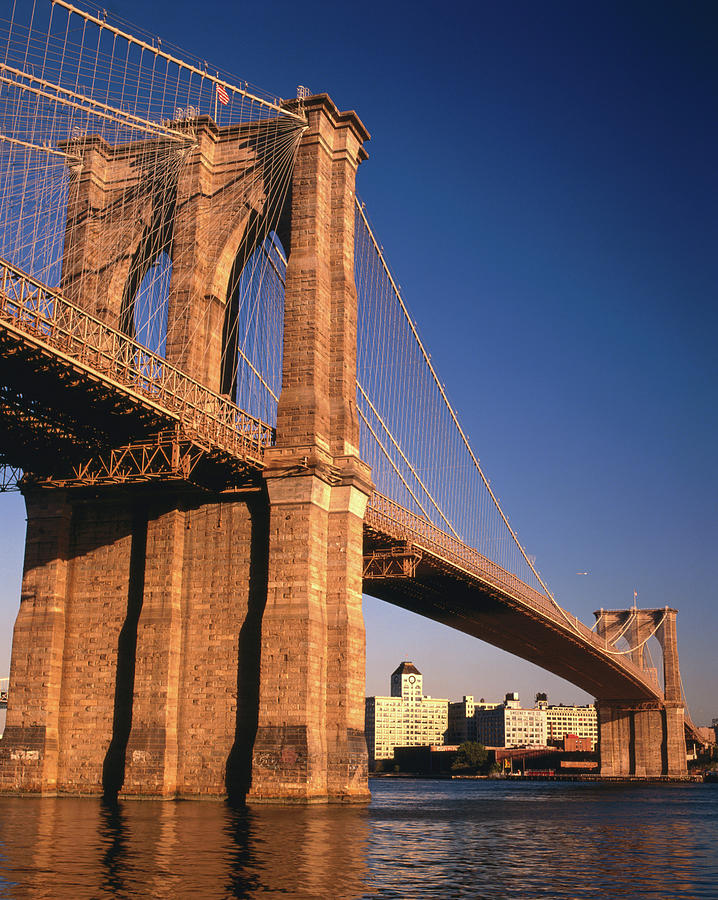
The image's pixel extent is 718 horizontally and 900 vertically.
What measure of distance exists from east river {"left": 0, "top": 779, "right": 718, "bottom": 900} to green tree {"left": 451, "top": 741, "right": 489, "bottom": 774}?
14509 cm

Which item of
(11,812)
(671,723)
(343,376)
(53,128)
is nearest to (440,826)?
(11,812)

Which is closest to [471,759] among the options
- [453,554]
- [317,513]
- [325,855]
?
[453,554]

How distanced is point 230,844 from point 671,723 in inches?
3946

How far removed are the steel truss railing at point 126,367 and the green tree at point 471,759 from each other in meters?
145

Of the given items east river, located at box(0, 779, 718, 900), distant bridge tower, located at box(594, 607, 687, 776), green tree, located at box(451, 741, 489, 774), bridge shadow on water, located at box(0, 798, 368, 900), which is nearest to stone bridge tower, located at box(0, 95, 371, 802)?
east river, located at box(0, 779, 718, 900)

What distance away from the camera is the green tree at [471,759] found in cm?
17612

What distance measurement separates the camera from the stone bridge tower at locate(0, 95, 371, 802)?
3809 centimetres

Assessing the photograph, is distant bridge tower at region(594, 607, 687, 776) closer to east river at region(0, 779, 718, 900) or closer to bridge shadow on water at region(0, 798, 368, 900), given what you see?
east river at region(0, 779, 718, 900)

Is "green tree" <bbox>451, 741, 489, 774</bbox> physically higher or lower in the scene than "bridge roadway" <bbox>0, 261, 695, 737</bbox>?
lower

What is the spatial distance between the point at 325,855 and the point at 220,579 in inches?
778

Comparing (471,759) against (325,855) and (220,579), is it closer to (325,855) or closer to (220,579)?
(220,579)

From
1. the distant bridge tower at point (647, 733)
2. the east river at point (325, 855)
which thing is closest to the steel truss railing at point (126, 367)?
the east river at point (325, 855)

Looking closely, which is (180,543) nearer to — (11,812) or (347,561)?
(347,561)

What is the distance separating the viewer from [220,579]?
40375 mm
